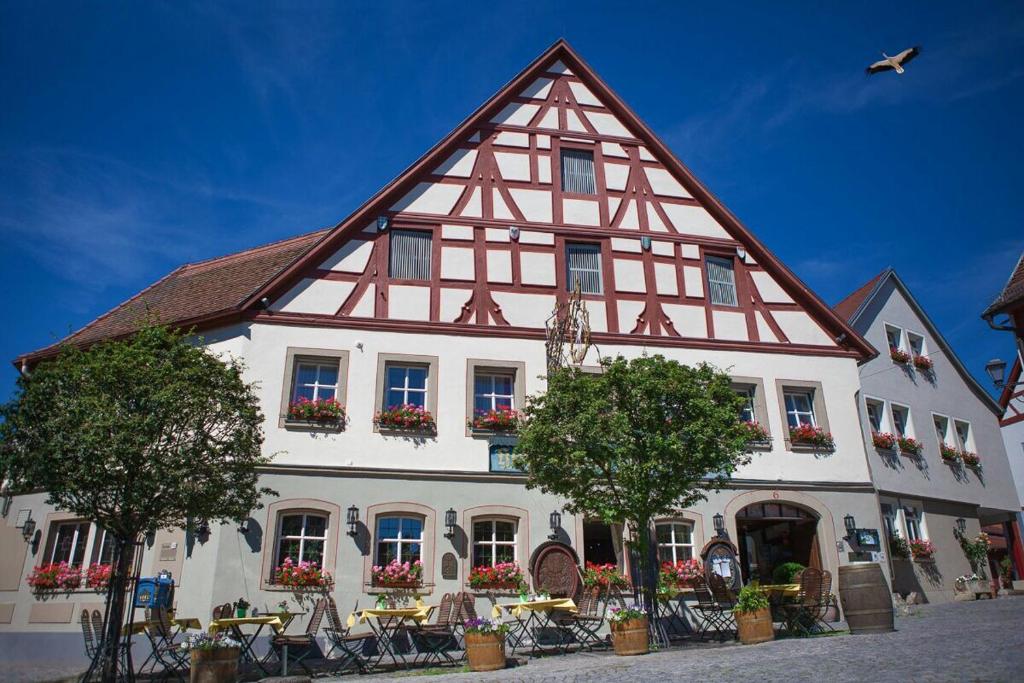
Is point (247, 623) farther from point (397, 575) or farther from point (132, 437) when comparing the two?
point (397, 575)

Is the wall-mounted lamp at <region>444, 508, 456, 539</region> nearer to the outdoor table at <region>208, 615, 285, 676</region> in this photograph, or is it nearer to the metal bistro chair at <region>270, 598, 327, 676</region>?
the metal bistro chair at <region>270, 598, 327, 676</region>

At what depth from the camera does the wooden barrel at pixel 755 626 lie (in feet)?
40.2

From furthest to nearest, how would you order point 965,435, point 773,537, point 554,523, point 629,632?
point 965,435 < point 773,537 < point 554,523 < point 629,632

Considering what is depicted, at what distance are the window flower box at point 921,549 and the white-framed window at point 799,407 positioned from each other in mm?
3775

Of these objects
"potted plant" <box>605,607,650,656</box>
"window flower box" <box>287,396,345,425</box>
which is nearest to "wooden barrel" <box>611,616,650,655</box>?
"potted plant" <box>605,607,650,656</box>

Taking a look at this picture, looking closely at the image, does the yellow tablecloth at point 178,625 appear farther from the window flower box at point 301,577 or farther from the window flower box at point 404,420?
the window flower box at point 404,420

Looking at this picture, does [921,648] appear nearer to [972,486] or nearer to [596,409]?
[596,409]

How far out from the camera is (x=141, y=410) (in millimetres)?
11305

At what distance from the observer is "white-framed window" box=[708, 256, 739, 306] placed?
18.6 metres

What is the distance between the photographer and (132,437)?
1091 cm

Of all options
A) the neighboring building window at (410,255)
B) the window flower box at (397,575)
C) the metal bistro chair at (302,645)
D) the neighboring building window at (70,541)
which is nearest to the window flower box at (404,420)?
the window flower box at (397,575)

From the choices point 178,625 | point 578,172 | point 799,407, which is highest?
point 578,172

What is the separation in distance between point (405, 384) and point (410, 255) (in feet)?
9.44

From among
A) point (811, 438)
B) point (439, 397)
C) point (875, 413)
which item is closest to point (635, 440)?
point (439, 397)
